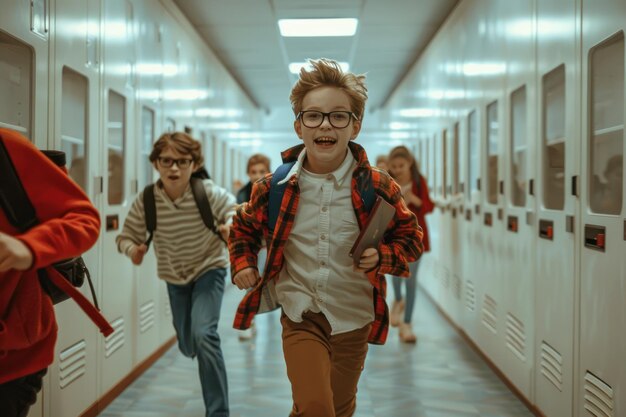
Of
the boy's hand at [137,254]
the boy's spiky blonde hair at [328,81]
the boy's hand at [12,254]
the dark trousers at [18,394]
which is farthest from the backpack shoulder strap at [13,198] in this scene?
the boy's hand at [137,254]

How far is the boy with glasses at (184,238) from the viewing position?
3.35 m

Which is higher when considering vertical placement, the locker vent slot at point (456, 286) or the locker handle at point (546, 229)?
the locker handle at point (546, 229)

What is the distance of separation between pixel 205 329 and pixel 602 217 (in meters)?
1.91

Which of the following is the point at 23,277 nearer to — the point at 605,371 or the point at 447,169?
the point at 605,371

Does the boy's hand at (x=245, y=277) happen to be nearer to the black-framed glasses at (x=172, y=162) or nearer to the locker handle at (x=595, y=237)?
the black-framed glasses at (x=172, y=162)

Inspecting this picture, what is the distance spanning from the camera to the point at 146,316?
188 inches

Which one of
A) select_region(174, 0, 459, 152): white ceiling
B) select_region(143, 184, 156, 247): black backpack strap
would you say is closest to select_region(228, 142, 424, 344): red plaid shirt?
select_region(143, 184, 156, 247): black backpack strap

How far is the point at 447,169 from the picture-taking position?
7246 millimetres

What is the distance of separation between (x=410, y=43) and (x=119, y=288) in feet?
16.8

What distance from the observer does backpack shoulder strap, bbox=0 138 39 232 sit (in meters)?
1.78

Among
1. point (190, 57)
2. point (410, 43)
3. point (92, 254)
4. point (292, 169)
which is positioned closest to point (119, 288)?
point (92, 254)

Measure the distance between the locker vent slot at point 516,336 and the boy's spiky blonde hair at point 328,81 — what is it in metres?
2.28

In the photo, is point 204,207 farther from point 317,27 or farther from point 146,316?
point 317,27

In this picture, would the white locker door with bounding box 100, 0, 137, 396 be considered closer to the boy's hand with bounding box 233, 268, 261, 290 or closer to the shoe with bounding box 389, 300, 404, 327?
the boy's hand with bounding box 233, 268, 261, 290
